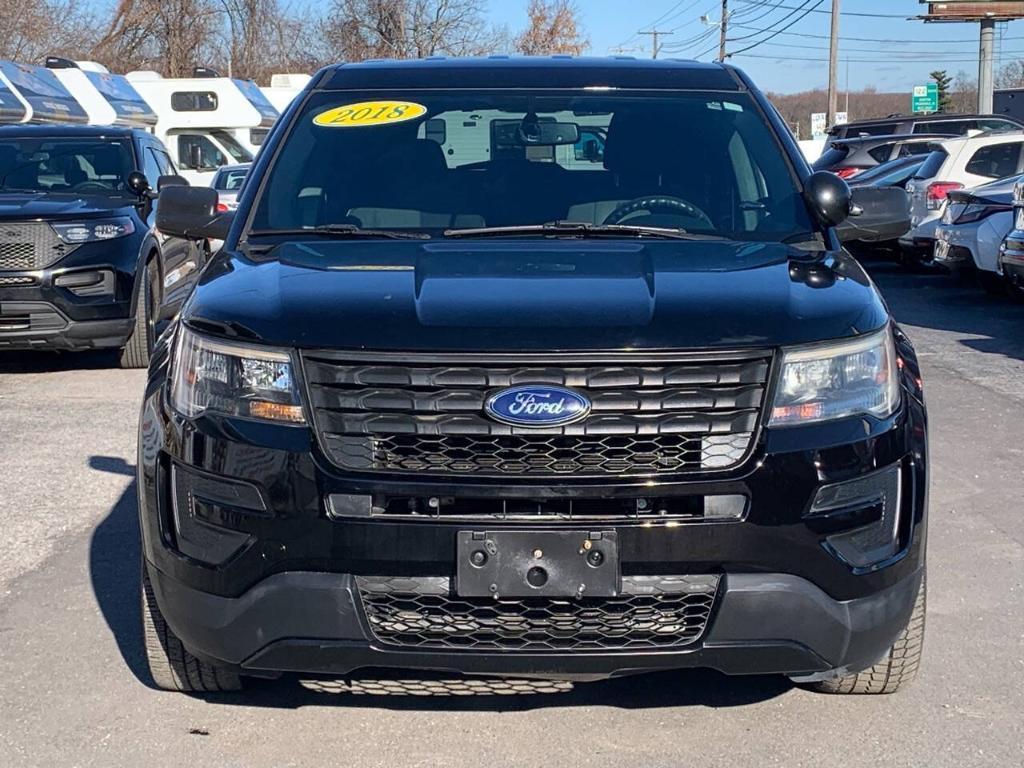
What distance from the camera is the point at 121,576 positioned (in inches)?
204

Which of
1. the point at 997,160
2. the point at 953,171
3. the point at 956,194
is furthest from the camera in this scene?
the point at 997,160

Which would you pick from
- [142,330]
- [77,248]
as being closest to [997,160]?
[142,330]

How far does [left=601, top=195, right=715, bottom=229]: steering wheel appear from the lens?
14.7 ft

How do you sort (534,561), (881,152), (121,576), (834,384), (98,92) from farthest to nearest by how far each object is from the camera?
(98,92)
(881,152)
(121,576)
(834,384)
(534,561)

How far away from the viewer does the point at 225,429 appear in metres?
3.35

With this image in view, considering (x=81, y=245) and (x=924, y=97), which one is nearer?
(x=81, y=245)

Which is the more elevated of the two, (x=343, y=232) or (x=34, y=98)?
(x=34, y=98)

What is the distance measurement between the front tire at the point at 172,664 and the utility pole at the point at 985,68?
3500cm

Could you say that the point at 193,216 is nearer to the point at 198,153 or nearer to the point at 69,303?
the point at 69,303

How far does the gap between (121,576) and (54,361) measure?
20.6 feet

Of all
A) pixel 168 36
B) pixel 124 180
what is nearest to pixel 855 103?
pixel 168 36

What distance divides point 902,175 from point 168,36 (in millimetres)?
38914

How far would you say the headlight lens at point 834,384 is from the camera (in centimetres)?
332

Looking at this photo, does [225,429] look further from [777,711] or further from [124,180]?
[124,180]
